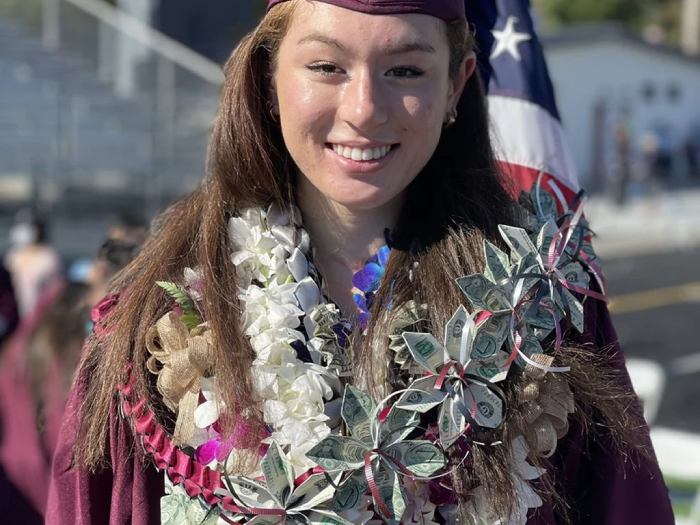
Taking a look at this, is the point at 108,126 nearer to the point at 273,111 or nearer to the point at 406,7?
the point at 273,111

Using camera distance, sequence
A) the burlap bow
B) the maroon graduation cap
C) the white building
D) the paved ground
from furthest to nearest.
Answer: the white building
the paved ground
the burlap bow
the maroon graduation cap

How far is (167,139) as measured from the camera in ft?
42.8

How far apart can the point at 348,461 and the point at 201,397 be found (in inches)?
10.7

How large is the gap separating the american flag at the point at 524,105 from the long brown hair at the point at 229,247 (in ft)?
1.94

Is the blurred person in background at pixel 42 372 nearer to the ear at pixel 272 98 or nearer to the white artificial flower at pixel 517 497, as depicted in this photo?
the ear at pixel 272 98

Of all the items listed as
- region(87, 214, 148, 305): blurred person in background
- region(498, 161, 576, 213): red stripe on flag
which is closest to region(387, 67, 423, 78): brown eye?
region(498, 161, 576, 213): red stripe on flag

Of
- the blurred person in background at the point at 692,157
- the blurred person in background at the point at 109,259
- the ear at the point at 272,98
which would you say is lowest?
the blurred person in background at the point at 692,157

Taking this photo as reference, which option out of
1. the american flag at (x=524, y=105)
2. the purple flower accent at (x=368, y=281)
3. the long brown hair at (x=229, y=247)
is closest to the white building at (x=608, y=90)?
the american flag at (x=524, y=105)

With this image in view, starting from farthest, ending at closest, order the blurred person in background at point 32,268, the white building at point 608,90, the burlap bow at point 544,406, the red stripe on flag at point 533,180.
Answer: the white building at point 608,90 → the blurred person in background at point 32,268 → the red stripe on flag at point 533,180 → the burlap bow at point 544,406

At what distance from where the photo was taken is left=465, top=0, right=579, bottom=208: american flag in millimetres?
2611

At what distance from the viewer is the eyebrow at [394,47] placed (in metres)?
1.67

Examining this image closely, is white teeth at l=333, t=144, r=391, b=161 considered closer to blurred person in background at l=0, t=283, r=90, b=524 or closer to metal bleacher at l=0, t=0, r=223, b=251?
blurred person in background at l=0, t=283, r=90, b=524

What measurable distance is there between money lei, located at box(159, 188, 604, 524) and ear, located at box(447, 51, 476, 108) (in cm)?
24

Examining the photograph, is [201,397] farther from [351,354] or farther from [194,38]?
[194,38]
